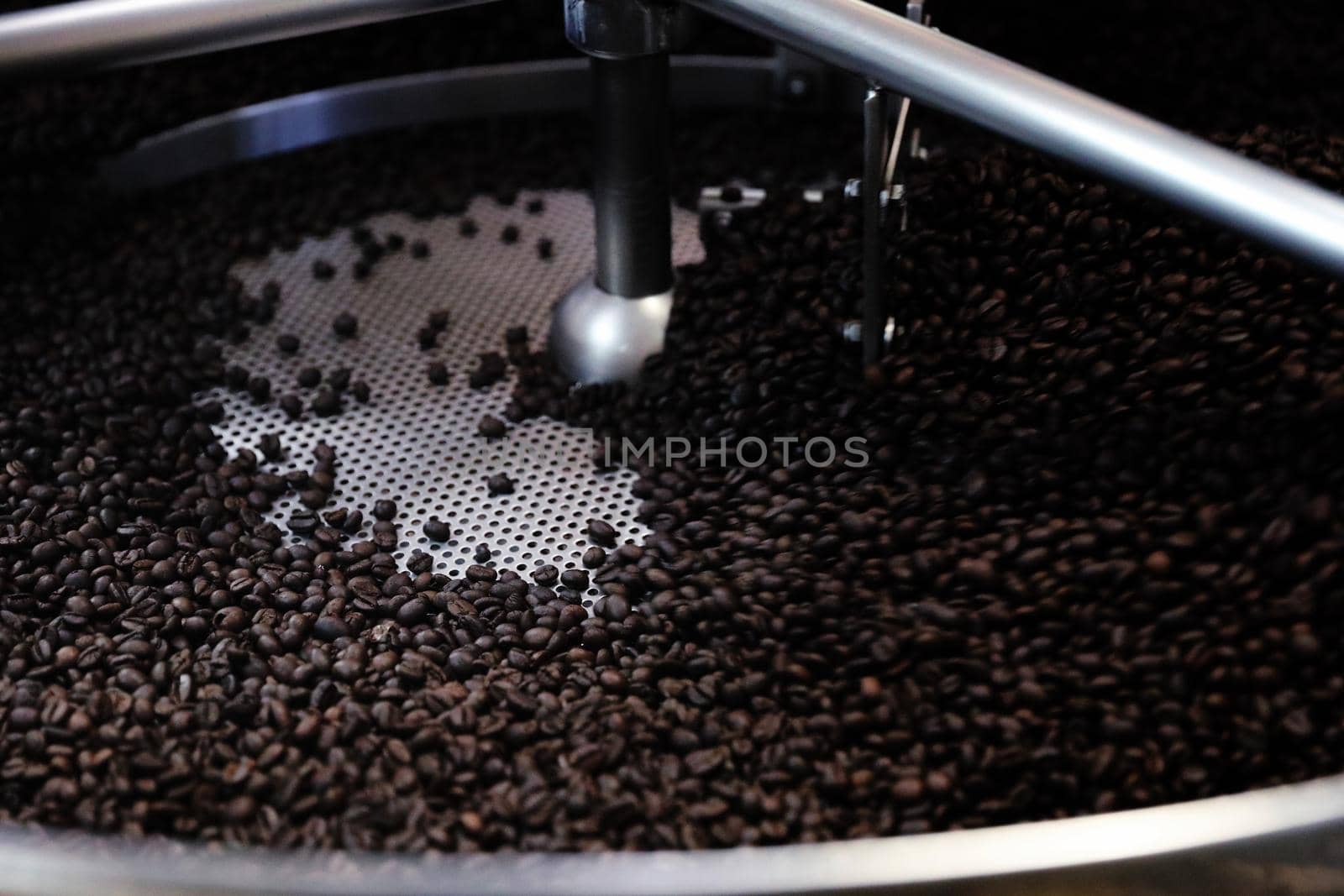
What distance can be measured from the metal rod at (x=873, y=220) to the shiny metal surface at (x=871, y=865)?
0.49 meters

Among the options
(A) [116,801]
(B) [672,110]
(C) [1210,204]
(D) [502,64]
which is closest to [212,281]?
(D) [502,64]

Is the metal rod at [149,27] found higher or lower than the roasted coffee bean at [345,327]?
lower

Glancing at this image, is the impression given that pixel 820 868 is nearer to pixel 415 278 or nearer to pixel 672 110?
pixel 415 278

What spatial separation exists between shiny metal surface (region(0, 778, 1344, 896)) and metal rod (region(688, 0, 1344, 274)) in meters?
0.31

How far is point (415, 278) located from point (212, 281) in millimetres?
209

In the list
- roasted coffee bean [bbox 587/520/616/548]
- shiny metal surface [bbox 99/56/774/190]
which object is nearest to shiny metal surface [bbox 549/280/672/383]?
roasted coffee bean [bbox 587/520/616/548]

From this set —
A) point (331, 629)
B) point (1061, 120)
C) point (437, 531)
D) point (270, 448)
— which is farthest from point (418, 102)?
point (1061, 120)

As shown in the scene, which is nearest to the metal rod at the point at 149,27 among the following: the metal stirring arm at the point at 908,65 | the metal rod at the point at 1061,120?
the metal stirring arm at the point at 908,65

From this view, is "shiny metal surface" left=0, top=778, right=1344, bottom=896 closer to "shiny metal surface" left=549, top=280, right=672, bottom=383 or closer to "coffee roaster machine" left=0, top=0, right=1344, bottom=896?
"coffee roaster machine" left=0, top=0, right=1344, bottom=896

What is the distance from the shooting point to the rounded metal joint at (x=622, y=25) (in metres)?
1.09

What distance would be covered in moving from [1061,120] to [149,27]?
0.62 meters

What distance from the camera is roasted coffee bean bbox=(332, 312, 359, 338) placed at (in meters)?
1.36

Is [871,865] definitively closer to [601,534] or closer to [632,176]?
[601,534]

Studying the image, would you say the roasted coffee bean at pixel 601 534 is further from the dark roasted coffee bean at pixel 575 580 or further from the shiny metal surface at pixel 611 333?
the shiny metal surface at pixel 611 333
